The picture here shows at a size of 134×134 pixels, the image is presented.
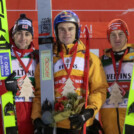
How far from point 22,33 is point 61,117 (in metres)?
1.12

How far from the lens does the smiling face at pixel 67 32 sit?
2.31m

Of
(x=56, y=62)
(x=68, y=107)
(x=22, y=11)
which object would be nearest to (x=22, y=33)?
(x=56, y=62)

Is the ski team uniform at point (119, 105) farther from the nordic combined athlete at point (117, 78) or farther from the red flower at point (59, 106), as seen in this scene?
the red flower at point (59, 106)

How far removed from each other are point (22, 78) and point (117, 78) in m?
1.06

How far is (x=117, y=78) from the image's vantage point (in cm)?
253

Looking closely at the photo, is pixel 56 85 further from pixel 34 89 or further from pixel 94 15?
pixel 94 15

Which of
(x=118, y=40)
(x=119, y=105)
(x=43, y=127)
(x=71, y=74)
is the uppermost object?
(x=118, y=40)

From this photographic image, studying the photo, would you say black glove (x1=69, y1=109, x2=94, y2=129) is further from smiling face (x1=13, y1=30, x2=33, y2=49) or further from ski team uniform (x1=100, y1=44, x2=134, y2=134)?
smiling face (x1=13, y1=30, x2=33, y2=49)

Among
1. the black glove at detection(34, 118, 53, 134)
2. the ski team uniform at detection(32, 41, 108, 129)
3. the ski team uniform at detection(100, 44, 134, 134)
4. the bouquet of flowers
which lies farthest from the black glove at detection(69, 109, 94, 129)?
the ski team uniform at detection(100, 44, 134, 134)

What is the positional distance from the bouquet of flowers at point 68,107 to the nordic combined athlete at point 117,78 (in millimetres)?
547

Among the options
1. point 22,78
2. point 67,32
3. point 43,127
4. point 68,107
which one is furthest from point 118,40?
point 43,127

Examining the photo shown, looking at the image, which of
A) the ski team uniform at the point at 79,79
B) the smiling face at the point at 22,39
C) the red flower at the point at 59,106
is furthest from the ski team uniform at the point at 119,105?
the smiling face at the point at 22,39

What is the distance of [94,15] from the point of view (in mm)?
4641

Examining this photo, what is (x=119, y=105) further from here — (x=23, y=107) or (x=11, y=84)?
(x=11, y=84)
